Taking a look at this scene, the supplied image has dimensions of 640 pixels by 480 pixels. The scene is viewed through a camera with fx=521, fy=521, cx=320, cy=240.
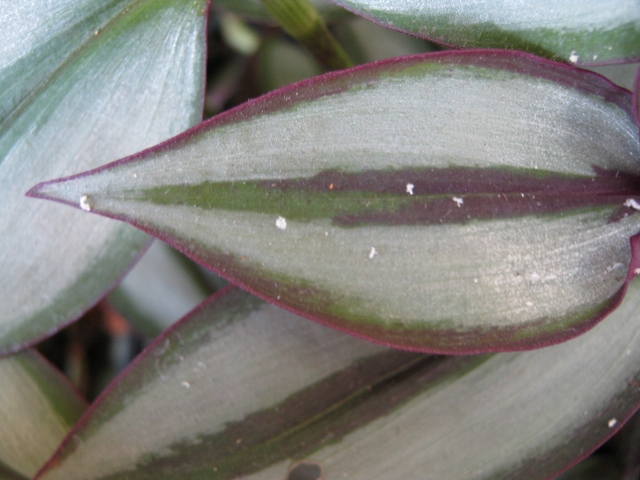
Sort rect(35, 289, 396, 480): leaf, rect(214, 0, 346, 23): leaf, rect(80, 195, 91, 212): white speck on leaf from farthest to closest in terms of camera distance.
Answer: rect(214, 0, 346, 23): leaf → rect(35, 289, 396, 480): leaf → rect(80, 195, 91, 212): white speck on leaf

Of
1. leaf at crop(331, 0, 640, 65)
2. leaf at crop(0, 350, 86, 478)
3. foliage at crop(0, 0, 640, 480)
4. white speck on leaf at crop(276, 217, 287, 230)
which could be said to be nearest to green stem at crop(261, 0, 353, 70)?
foliage at crop(0, 0, 640, 480)

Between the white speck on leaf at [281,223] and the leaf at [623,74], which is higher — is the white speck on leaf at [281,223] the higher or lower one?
the lower one

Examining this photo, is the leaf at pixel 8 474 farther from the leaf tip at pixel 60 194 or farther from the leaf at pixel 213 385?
the leaf tip at pixel 60 194

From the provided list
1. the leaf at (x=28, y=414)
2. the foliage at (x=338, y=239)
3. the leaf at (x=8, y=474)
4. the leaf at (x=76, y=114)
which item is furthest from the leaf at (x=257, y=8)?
the leaf at (x=8, y=474)

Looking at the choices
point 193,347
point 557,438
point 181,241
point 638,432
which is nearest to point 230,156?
point 181,241

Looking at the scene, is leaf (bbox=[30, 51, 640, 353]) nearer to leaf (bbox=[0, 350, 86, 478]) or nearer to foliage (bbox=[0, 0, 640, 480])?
foliage (bbox=[0, 0, 640, 480])
